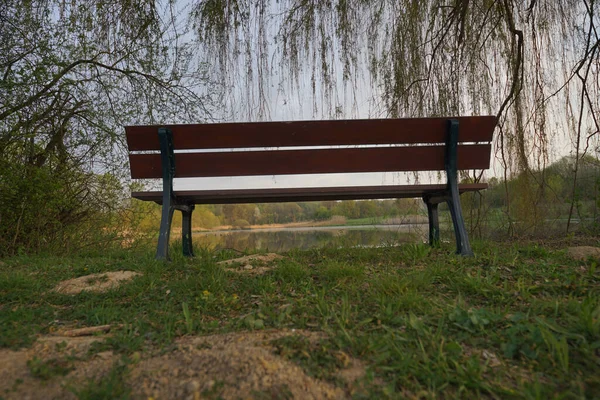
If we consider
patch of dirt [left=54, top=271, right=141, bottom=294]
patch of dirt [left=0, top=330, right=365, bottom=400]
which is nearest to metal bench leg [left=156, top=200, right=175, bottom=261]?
patch of dirt [left=54, top=271, right=141, bottom=294]

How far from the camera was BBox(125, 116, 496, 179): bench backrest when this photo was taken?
2.85 metres

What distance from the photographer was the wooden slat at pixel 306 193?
9.34 ft

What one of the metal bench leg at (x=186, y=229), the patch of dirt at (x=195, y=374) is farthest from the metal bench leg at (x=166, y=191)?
the patch of dirt at (x=195, y=374)

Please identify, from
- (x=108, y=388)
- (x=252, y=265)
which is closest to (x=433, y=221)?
(x=252, y=265)

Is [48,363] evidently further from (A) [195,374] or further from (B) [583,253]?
(B) [583,253]

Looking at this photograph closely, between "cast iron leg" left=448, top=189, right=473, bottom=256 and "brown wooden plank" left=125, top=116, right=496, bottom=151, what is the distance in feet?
1.50

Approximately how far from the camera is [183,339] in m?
1.48

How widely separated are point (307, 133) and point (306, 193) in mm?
480

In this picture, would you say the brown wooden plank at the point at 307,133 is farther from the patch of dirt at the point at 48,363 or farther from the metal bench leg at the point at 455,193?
the patch of dirt at the point at 48,363

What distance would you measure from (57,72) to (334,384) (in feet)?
16.1

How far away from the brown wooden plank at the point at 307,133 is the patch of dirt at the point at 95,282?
1041 mm

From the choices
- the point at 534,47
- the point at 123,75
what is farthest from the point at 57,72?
the point at 534,47

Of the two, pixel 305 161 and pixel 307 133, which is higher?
pixel 307 133

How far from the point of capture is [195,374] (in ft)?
3.76
